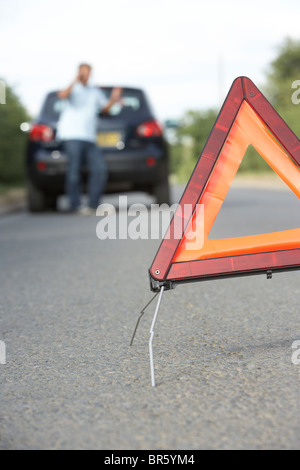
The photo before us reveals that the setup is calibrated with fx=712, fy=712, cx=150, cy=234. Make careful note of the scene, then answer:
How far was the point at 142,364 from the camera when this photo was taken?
9.41 ft

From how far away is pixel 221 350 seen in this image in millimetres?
3037

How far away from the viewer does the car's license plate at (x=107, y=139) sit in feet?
33.2

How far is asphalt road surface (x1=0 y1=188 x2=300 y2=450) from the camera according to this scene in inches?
83.9

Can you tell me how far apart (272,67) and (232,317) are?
4914 cm

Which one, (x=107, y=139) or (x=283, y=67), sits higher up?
(x=283, y=67)

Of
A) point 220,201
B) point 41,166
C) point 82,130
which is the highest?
point 82,130

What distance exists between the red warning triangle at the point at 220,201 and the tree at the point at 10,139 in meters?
15.9

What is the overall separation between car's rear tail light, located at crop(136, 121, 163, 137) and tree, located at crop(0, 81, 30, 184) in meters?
8.85

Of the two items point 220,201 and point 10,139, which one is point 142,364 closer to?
point 220,201

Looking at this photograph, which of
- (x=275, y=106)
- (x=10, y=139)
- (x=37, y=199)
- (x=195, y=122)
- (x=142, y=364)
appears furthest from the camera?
(x=195, y=122)

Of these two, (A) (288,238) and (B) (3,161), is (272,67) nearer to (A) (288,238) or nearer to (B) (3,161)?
(B) (3,161)

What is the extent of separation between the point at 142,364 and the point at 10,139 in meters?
16.6

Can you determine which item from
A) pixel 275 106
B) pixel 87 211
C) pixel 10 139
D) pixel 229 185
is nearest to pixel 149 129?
pixel 87 211
